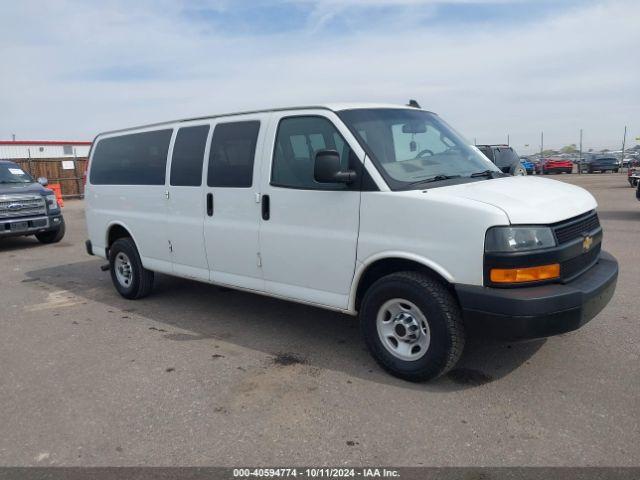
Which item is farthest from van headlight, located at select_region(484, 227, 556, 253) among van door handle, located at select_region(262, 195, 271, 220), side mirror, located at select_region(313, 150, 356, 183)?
van door handle, located at select_region(262, 195, 271, 220)

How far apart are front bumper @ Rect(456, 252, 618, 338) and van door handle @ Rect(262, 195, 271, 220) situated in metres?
1.84

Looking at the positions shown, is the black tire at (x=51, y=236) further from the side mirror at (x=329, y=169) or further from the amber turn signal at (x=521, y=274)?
the amber turn signal at (x=521, y=274)

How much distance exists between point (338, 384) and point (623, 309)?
129 inches

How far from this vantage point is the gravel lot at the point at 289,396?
124 inches

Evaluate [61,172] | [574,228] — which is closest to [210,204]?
[574,228]

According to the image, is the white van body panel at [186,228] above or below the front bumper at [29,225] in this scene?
above

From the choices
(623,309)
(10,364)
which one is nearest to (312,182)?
(10,364)

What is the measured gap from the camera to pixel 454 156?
4590 millimetres

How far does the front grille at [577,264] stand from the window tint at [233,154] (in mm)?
2649

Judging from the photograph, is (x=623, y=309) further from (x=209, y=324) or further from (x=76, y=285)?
(x=76, y=285)

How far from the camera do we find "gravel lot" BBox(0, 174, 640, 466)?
10.3ft

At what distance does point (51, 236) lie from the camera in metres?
11.8

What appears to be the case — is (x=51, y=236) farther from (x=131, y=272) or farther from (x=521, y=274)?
(x=521, y=274)

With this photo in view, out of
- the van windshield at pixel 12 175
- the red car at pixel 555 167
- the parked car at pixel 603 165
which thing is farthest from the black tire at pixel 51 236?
the parked car at pixel 603 165
